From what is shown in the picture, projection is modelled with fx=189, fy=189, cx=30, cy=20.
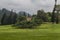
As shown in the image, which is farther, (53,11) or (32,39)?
(53,11)

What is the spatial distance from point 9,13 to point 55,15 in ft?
16.4

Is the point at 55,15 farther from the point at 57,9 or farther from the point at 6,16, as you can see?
the point at 6,16

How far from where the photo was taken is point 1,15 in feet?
61.2

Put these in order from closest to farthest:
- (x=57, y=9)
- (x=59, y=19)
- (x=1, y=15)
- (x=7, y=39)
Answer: (x=7, y=39), (x=59, y=19), (x=57, y=9), (x=1, y=15)

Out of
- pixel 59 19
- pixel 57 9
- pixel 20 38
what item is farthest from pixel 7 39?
pixel 57 9

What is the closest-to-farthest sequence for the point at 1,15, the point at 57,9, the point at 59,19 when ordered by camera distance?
1. the point at 59,19
2. the point at 57,9
3. the point at 1,15

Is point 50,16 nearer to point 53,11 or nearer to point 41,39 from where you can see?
point 53,11

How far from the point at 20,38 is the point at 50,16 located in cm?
880

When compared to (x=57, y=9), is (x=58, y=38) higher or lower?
lower

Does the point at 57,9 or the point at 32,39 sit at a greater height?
the point at 57,9

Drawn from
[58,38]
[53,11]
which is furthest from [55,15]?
[58,38]

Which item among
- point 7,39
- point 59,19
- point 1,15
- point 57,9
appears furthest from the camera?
point 1,15

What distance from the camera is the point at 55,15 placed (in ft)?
54.6

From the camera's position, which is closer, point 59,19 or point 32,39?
point 32,39
